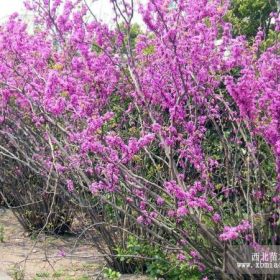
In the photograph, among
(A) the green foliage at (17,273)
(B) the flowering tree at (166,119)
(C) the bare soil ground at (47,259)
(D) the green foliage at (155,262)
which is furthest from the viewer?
(C) the bare soil ground at (47,259)

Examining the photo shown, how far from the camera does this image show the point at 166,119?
6.08 metres

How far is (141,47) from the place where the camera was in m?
5.79

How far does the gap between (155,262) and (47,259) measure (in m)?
1.05

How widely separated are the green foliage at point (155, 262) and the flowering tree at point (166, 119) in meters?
0.14

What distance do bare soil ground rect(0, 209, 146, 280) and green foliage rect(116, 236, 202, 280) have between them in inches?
6.3

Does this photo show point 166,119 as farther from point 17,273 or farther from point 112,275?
point 17,273

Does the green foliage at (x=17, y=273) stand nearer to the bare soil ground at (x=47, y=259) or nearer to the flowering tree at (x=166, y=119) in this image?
the bare soil ground at (x=47, y=259)

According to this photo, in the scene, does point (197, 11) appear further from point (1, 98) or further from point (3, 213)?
point (3, 213)

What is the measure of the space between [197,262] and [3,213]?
186 inches

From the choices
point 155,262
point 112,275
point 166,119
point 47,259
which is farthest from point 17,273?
point 166,119

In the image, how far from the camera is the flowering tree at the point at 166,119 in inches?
162

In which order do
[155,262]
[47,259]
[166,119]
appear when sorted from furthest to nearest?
1. [166,119]
2. [155,262]
3. [47,259]

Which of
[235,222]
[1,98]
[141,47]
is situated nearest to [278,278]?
[235,222]

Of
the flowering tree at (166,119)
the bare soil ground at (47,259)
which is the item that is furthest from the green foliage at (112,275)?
the flowering tree at (166,119)
